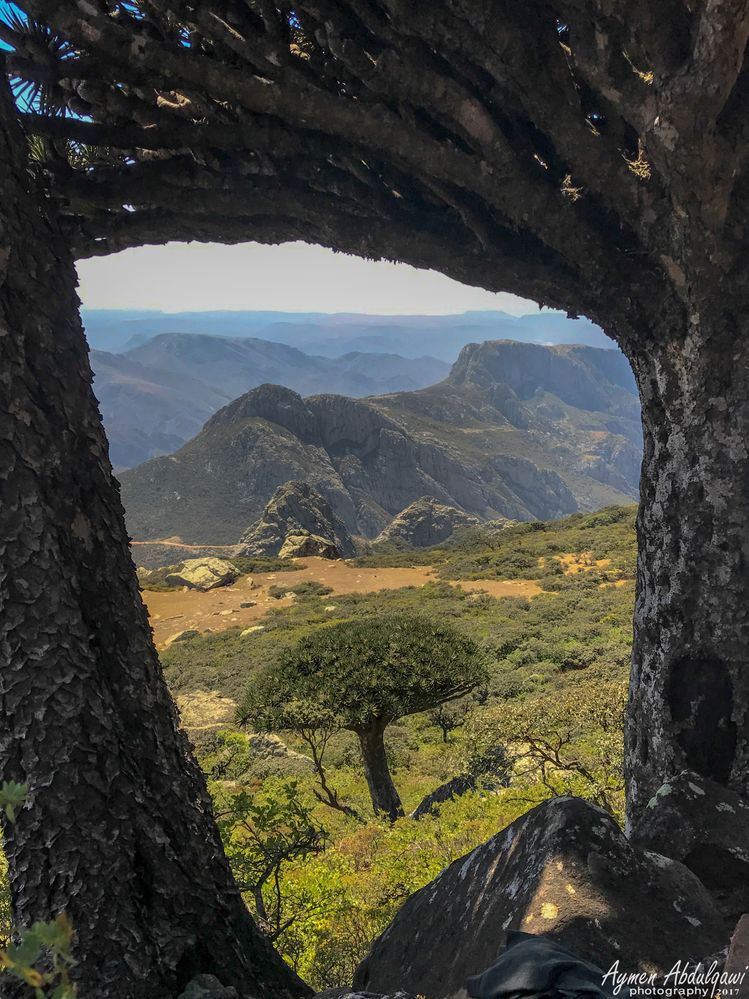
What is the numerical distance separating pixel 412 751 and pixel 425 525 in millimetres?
85749

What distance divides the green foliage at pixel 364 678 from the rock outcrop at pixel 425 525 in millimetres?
85317

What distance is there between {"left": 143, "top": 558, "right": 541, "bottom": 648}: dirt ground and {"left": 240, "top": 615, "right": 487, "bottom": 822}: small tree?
58.1ft

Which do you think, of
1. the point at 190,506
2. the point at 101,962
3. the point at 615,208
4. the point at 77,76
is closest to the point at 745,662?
the point at 615,208

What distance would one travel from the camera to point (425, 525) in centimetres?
9850

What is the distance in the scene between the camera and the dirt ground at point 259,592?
1107 inches

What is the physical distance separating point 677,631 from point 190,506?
11059 centimetres

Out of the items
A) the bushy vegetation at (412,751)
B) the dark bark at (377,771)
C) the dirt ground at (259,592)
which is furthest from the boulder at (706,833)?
the dirt ground at (259,592)

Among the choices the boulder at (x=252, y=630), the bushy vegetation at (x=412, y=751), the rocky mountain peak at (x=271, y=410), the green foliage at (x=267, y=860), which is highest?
the rocky mountain peak at (x=271, y=410)

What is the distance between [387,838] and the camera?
5.59 metres

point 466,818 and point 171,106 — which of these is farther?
point 466,818

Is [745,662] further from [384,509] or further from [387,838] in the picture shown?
[384,509]

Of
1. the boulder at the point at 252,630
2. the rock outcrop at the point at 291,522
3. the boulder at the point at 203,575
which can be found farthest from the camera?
the rock outcrop at the point at 291,522

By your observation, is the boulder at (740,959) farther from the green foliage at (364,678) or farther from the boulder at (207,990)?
the green foliage at (364,678)

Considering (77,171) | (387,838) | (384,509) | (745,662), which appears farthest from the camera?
(384,509)
